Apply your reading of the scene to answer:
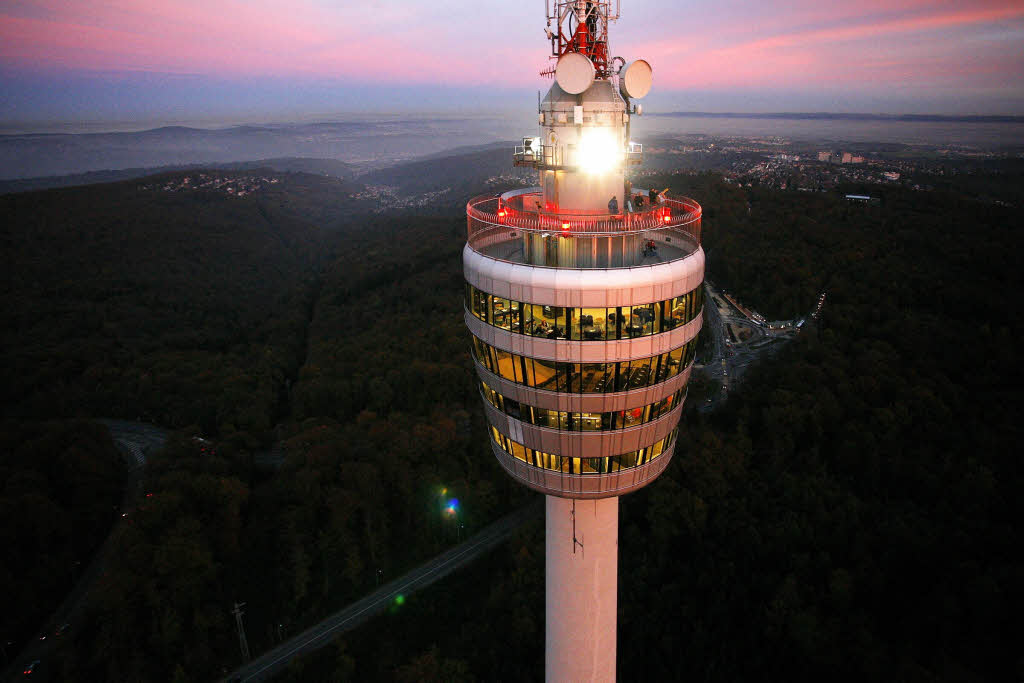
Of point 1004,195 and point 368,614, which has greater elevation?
point 1004,195

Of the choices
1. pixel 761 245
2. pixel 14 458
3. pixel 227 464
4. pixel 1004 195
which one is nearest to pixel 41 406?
pixel 14 458

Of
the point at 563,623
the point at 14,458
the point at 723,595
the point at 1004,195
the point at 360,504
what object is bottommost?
the point at 723,595

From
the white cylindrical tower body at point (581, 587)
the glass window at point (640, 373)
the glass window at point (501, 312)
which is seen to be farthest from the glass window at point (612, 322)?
the white cylindrical tower body at point (581, 587)

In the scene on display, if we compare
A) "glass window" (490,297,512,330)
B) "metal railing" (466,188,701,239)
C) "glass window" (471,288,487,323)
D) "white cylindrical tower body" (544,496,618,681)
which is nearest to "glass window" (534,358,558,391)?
"glass window" (490,297,512,330)

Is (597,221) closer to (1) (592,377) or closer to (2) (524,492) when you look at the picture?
(1) (592,377)

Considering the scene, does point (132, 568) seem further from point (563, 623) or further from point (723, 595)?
point (723, 595)

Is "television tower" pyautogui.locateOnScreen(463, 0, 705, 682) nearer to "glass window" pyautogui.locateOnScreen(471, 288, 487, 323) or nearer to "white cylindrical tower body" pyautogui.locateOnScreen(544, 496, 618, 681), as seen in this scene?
"glass window" pyautogui.locateOnScreen(471, 288, 487, 323)
